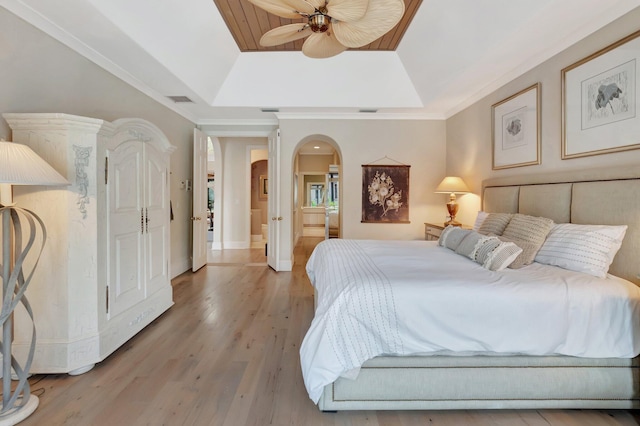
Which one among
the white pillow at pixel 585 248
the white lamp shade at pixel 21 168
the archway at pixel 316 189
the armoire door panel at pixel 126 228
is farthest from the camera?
the archway at pixel 316 189

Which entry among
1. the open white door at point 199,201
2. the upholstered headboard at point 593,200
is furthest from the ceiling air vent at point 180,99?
the upholstered headboard at point 593,200

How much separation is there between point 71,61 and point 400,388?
3.62 meters

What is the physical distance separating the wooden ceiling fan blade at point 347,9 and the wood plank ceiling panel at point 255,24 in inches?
53.8

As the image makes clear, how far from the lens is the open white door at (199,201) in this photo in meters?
4.93

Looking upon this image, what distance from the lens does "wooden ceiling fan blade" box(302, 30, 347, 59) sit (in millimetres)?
2268

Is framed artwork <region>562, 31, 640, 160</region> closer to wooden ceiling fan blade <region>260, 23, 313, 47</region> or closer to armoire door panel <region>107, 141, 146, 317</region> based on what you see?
wooden ceiling fan blade <region>260, 23, 313, 47</region>

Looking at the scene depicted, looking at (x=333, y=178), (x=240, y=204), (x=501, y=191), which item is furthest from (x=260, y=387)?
(x=333, y=178)

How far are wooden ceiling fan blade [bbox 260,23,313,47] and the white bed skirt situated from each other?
2.27 metres

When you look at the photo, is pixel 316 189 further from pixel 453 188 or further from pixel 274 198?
pixel 453 188

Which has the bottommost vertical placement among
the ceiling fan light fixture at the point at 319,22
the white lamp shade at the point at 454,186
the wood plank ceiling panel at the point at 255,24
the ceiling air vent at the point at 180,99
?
the white lamp shade at the point at 454,186

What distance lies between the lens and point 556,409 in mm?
1812

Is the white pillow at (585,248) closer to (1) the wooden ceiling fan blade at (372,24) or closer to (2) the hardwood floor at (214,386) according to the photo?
(2) the hardwood floor at (214,386)

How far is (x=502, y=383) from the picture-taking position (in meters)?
1.74

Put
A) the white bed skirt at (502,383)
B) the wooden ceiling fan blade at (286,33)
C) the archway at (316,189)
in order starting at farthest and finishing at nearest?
the archway at (316,189), the wooden ceiling fan blade at (286,33), the white bed skirt at (502,383)
